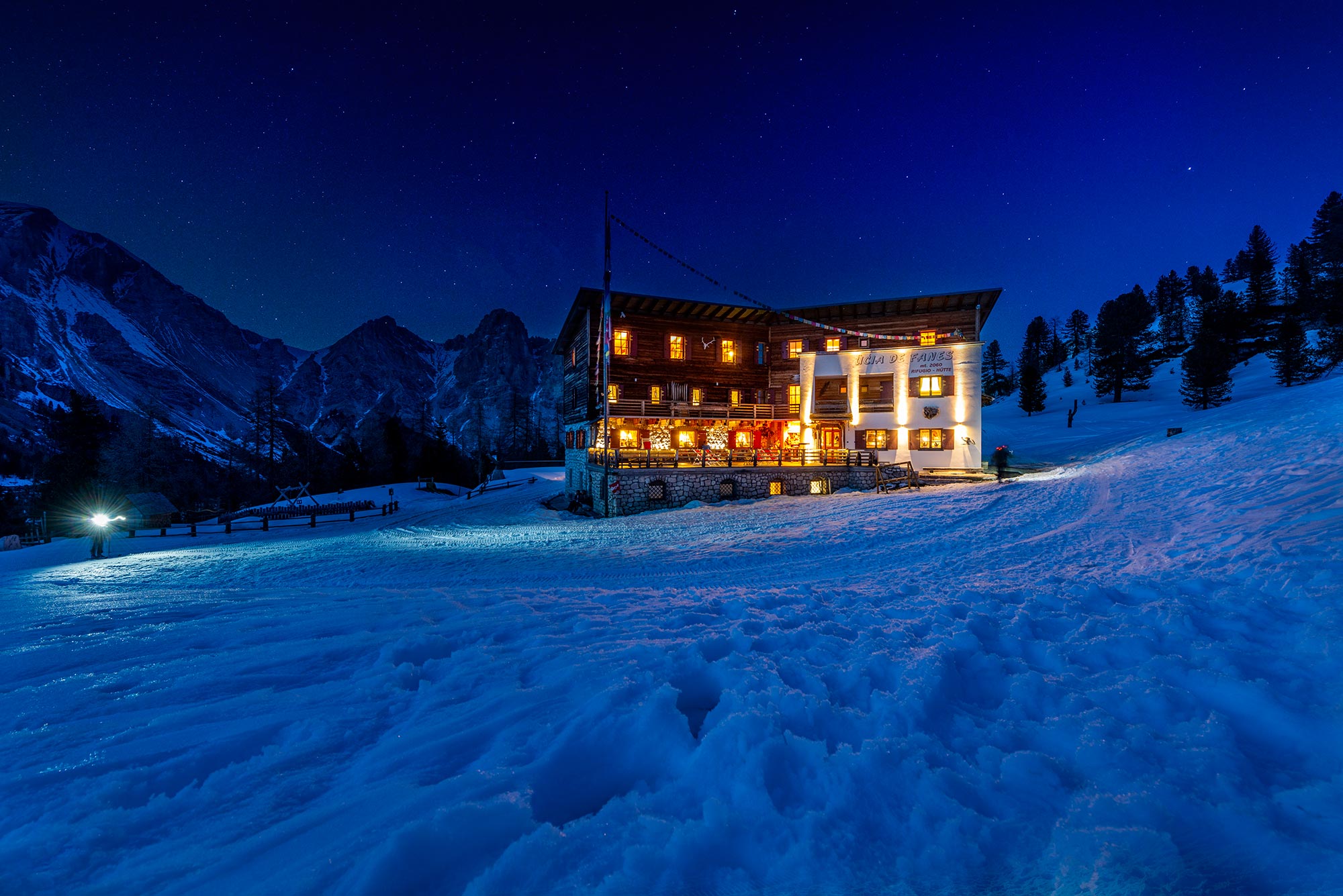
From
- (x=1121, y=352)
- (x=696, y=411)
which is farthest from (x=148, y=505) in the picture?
(x=1121, y=352)

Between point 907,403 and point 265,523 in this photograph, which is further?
point 907,403

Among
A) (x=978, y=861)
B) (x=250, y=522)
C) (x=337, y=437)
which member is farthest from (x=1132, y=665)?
(x=337, y=437)

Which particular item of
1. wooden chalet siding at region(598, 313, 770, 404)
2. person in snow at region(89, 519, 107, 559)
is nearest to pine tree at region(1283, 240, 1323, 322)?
wooden chalet siding at region(598, 313, 770, 404)

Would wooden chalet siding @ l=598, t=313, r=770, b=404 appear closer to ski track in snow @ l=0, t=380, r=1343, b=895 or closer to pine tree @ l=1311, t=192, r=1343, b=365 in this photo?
ski track in snow @ l=0, t=380, r=1343, b=895

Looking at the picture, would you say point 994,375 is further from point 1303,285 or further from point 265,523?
point 265,523

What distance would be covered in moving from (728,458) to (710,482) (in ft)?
5.24

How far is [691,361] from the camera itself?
3250 centimetres

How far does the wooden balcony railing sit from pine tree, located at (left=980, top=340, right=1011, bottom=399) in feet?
235

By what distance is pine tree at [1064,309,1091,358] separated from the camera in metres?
96.1

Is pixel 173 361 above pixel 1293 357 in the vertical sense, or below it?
above

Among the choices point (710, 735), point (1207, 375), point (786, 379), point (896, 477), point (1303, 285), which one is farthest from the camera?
point (1303, 285)

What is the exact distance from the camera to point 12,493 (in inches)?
1704

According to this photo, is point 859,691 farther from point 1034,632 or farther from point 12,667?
point 12,667

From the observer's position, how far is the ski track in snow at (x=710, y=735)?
8.50ft
